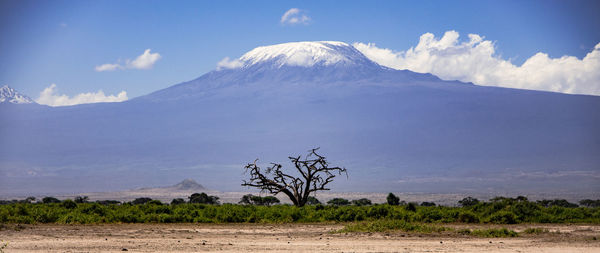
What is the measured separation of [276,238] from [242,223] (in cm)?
776

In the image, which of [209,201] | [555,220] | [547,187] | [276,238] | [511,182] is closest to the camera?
[276,238]

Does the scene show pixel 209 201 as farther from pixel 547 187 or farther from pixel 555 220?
pixel 547 187

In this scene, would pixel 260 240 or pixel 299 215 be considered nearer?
pixel 260 240

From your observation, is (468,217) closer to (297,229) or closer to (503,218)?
(503,218)

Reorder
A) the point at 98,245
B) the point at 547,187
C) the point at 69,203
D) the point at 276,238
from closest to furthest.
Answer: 1. the point at 98,245
2. the point at 276,238
3. the point at 69,203
4. the point at 547,187

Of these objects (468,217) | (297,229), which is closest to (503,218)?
(468,217)

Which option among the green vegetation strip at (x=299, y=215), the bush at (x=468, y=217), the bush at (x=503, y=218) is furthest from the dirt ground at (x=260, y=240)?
the bush at (x=468, y=217)

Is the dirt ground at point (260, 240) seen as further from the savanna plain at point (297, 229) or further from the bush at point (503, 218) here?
the bush at point (503, 218)

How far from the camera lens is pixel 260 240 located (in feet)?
81.0

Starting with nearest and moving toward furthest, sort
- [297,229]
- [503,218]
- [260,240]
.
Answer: [260,240], [297,229], [503,218]

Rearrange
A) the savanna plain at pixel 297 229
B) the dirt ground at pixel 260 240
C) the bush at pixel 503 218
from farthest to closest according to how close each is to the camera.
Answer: the bush at pixel 503 218 < the savanna plain at pixel 297 229 < the dirt ground at pixel 260 240

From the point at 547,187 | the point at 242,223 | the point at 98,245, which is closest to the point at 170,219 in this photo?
the point at 242,223

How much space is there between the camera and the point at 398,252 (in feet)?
69.6

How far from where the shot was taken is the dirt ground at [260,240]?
72.5 ft
